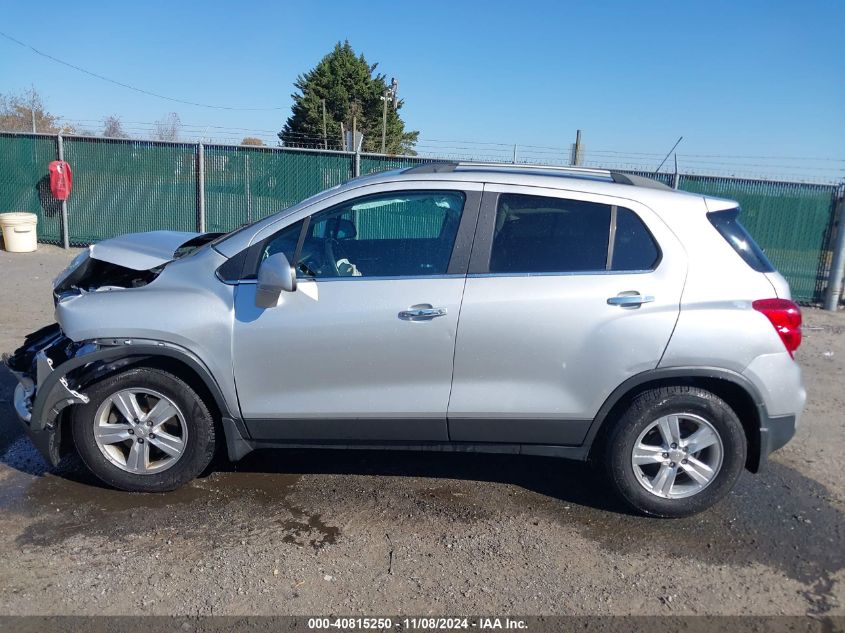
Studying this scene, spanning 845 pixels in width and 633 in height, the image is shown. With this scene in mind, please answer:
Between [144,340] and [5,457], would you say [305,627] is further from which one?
[5,457]

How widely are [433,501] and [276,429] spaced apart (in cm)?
99

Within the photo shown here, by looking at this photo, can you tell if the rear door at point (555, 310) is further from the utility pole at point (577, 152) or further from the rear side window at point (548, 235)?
the utility pole at point (577, 152)

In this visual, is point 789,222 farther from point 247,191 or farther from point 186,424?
point 186,424

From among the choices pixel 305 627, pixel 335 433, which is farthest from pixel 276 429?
pixel 305 627

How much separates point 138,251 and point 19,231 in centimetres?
894

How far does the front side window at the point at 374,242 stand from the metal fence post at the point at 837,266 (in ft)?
27.0

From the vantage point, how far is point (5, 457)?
458 centimetres

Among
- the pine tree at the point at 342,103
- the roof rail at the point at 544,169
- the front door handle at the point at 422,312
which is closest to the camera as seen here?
the front door handle at the point at 422,312

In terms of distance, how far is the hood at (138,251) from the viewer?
428cm

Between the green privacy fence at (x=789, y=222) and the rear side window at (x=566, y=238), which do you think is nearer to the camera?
the rear side window at (x=566, y=238)

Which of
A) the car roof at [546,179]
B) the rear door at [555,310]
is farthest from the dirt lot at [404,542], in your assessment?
the car roof at [546,179]

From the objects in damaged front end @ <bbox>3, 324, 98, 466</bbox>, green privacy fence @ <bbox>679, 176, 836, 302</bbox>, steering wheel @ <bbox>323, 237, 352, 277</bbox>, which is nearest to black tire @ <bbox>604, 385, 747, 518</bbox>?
steering wheel @ <bbox>323, 237, 352, 277</bbox>

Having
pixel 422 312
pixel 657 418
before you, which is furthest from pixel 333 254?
pixel 657 418

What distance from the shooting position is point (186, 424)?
3.99 meters
